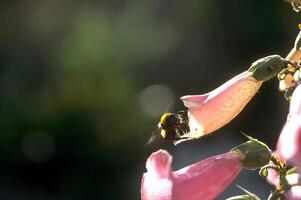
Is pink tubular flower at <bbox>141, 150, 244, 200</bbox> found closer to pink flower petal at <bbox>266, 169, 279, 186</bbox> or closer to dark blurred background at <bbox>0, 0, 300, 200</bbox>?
pink flower petal at <bbox>266, 169, 279, 186</bbox>

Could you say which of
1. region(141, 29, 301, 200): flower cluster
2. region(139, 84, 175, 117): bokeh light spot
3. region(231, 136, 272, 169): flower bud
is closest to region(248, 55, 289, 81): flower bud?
region(141, 29, 301, 200): flower cluster

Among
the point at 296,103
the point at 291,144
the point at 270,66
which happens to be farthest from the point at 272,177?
the point at 291,144

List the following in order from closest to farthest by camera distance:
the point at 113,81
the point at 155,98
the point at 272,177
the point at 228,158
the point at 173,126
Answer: the point at 228,158 < the point at 272,177 < the point at 173,126 < the point at 113,81 < the point at 155,98

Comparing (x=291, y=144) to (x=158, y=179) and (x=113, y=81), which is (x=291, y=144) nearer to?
(x=158, y=179)

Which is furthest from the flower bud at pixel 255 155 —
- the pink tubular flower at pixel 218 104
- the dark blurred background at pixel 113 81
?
the dark blurred background at pixel 113 81

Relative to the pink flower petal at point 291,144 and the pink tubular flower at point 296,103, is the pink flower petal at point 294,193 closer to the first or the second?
the pink tubular flower at point 296,103
